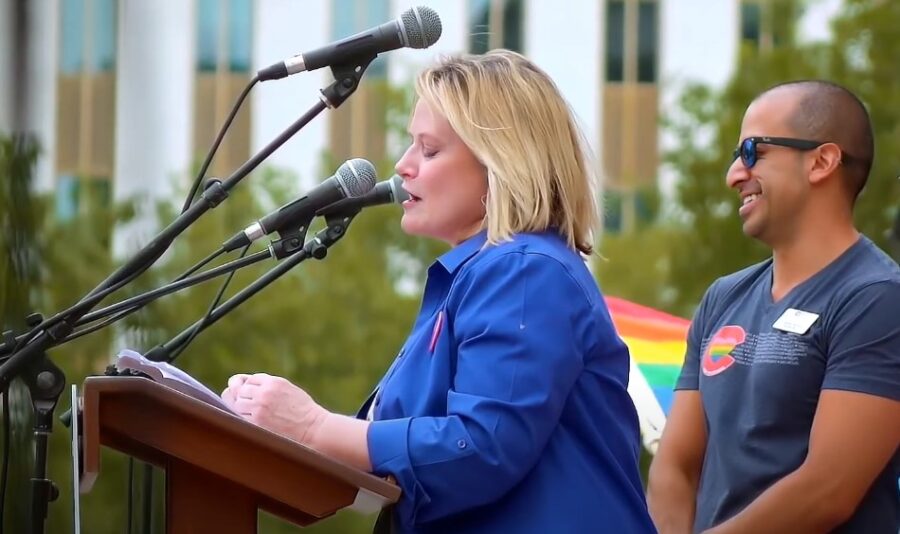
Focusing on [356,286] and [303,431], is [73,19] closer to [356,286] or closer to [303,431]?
[356,286]

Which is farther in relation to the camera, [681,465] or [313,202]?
[681,465]

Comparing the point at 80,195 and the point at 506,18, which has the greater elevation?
the point at 506,18

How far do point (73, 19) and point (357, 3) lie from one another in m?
3.96

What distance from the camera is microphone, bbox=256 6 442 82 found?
2.79 m

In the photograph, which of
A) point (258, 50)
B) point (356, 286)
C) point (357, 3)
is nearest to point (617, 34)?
point (357, 3)

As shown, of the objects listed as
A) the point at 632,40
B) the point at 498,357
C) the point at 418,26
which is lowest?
the point at 632,40

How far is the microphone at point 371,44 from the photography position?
2.79 meters

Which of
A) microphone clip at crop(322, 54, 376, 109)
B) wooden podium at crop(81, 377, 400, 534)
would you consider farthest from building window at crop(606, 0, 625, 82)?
wooden podium at crop(81, 377, 400, 534)

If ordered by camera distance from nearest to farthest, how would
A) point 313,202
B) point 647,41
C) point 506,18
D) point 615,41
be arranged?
point 313,202, point 506,18, point 615,41, point 647,41

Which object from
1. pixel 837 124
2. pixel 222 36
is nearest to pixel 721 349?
pixel 837 124

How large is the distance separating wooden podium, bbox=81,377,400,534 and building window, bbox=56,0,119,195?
16010 mm

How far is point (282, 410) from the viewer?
2.15 meters

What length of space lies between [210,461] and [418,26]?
3.79 ft

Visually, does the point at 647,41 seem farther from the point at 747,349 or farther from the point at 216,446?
the point at 216,446
